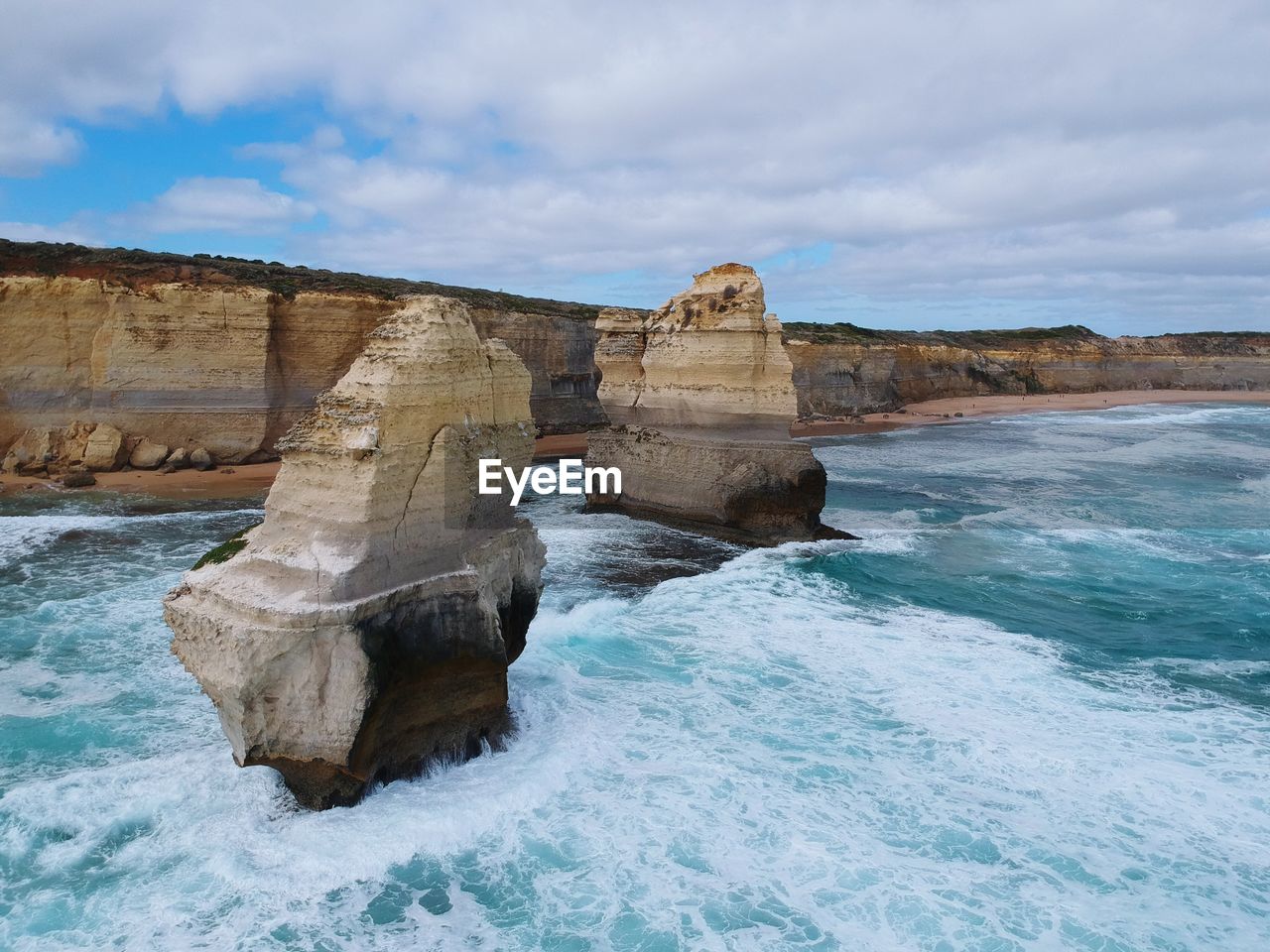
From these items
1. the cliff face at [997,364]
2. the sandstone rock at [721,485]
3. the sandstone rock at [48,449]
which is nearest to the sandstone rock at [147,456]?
the sandstone rock at [48,449]

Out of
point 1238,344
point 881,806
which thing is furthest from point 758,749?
point 1238,344

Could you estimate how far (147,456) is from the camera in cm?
2223

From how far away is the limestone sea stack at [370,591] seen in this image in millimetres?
6176

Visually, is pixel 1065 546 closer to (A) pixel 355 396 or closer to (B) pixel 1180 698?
(B) pixel 1180 698

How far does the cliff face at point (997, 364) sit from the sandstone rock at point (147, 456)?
95.7ft

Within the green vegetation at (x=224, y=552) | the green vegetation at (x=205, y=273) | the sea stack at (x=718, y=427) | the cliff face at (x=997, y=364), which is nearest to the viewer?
the green vegetation at (x=224, y=552)

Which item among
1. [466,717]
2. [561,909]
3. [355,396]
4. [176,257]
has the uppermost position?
[176,257]

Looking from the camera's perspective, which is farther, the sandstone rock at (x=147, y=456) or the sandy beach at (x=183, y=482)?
the sandstone rock at (x=147, y=456)

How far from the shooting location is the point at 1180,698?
9.22m

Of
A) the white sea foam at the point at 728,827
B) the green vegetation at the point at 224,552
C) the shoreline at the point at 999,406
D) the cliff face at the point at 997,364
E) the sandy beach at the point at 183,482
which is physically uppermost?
the cliff face at the point at 997,364

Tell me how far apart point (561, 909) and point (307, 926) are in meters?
1.65

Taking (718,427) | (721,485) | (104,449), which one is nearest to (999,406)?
(718,427)

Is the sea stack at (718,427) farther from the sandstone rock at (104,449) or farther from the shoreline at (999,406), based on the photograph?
the shoreline at (999,406)

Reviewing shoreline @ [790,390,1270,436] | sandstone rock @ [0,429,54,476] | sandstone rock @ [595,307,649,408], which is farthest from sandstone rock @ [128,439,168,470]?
shoreline @ [790,390,1270,436]
